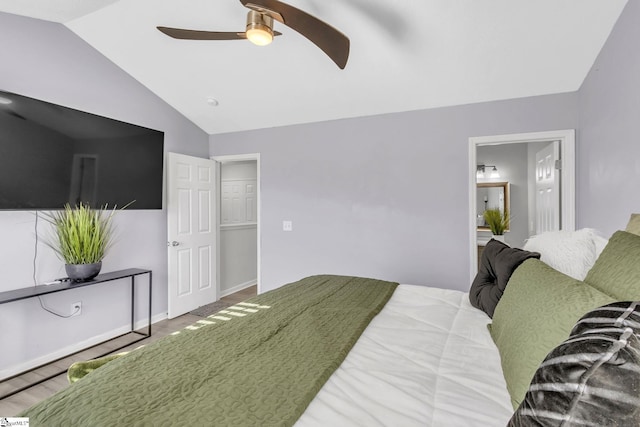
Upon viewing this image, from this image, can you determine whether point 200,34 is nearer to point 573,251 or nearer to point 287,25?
point 287,25

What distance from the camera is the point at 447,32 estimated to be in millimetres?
2158

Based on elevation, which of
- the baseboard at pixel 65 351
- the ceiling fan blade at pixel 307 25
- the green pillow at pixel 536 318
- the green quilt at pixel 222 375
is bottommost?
the baseboard at pixel 65 351

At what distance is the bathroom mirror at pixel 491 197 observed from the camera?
473 cm

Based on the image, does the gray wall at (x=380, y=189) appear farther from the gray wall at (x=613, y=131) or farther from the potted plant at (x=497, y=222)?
the potted plant at (x=497, y=222)

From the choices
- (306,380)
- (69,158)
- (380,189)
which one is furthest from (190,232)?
(306,380)

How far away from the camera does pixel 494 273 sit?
155cm

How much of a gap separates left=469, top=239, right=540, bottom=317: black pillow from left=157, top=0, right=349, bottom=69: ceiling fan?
4.41 ft

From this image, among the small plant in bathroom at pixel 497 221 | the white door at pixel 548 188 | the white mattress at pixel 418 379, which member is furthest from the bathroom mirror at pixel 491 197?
the white mattress at pixel 418 379

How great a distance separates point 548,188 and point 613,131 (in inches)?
52.2

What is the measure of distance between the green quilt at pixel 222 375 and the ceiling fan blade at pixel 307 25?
1.42 meters

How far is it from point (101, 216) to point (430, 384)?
3060mm

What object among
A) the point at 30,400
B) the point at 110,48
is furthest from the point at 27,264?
the point at 110,48

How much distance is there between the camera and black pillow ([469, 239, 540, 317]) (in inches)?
53.3

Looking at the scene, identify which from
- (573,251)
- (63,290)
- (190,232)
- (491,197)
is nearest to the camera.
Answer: (573,251)
